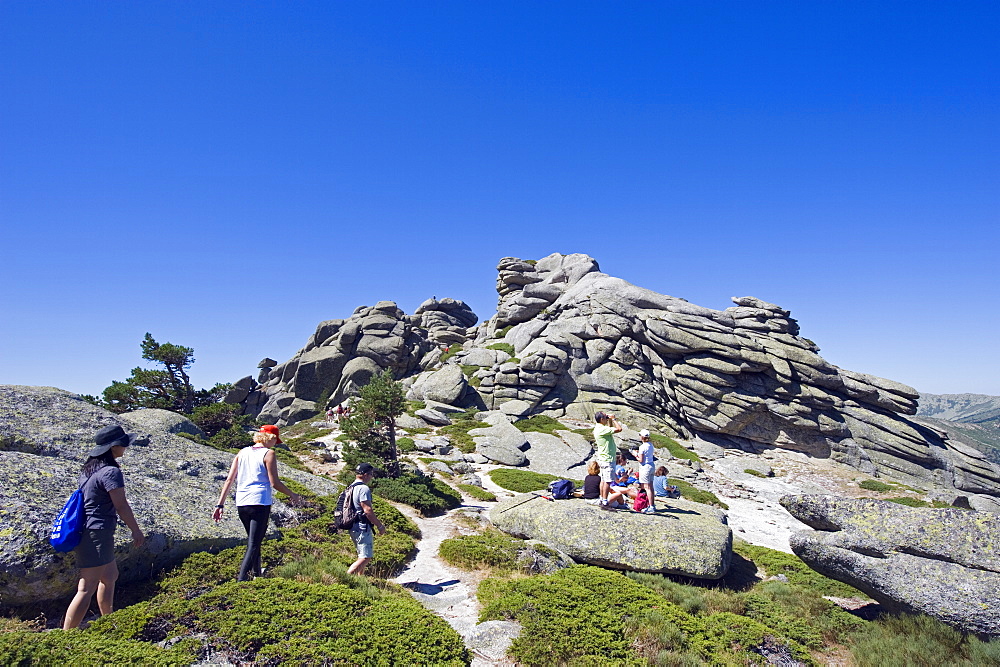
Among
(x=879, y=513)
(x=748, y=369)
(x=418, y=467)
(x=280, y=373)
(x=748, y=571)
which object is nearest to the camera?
(x=879, y=513)

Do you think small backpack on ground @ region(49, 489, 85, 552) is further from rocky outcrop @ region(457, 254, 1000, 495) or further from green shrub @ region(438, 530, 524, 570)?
rocky outcrop @ region(457, 254, 1000, 495)

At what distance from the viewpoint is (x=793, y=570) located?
14797mm

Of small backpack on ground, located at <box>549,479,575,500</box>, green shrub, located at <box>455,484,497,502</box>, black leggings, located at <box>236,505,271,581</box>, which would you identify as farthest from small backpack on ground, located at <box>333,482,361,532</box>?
green shrub, located at <box>455,484,497,502</box>

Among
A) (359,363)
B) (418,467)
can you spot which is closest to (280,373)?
(359,363)

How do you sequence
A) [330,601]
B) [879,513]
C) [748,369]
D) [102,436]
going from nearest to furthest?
[102,436], [330,601], [879,513], [748,369]

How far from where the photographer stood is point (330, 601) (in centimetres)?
789

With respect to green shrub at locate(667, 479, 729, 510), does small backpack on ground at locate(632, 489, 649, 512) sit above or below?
above

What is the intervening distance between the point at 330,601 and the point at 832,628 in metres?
10.8

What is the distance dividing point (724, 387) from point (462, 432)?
25647mm

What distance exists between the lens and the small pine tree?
2241 cm

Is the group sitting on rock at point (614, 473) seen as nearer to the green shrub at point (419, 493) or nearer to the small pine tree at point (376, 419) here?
the green shrub at point (419, 493)

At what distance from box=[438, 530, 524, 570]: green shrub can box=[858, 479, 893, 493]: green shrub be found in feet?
107

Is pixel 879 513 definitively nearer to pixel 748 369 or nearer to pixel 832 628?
pixel 832 628

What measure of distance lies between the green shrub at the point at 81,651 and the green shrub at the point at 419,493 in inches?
473
